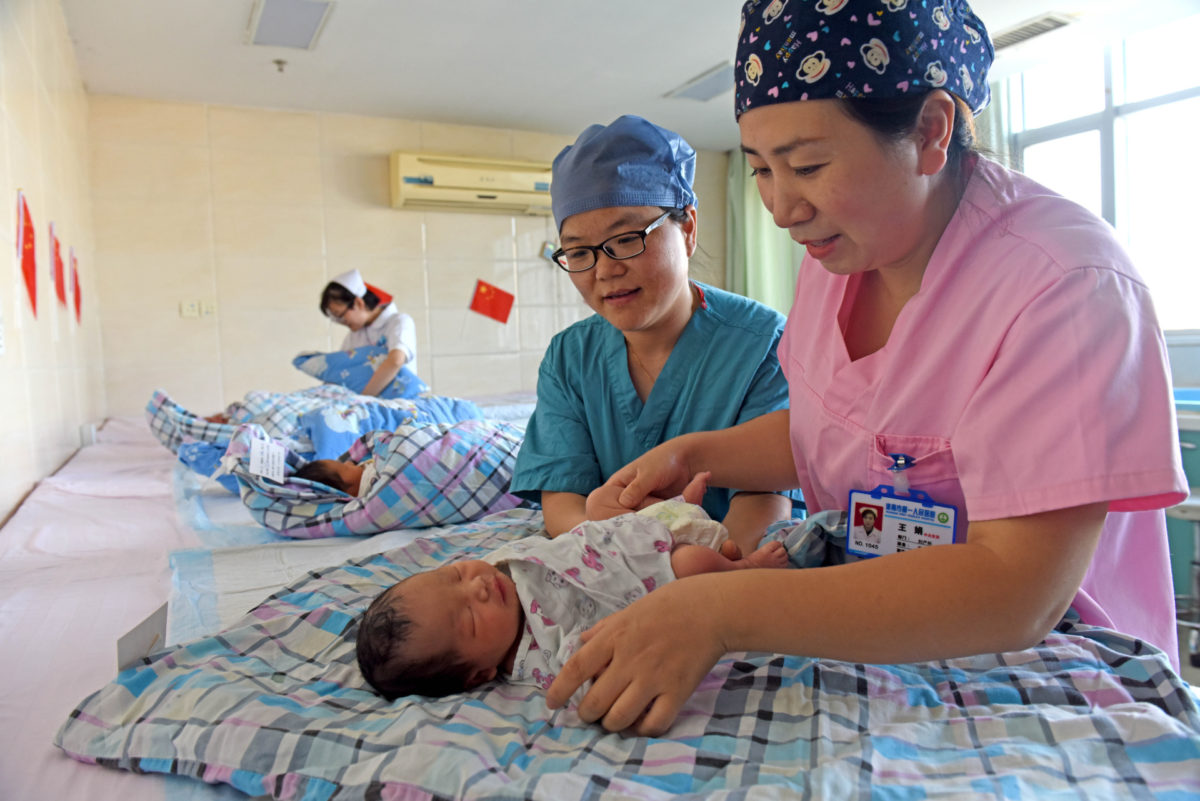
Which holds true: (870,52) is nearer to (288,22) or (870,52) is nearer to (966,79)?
(966,79)

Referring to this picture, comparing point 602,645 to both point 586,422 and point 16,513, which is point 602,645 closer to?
point 586,422

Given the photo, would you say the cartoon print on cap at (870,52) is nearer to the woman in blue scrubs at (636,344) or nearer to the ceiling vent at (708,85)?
the woman in blue scrubs at (636,344)

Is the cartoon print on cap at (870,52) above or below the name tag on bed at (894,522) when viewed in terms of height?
above

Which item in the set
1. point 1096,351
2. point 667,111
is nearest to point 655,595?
point 1096,351

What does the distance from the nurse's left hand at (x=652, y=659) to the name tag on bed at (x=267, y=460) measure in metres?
1.49

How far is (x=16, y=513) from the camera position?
88.7 inches

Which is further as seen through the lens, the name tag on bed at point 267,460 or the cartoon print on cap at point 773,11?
the name tag on bed at point 267,460

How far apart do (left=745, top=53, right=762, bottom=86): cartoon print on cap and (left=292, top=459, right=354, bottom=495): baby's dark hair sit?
1.83 metres

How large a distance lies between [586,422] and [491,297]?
4.55 m

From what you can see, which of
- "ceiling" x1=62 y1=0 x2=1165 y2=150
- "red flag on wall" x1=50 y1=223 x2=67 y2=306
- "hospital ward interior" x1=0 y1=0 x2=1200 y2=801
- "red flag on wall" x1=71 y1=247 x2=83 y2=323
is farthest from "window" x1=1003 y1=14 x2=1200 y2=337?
"red flag on wall" x1=71 y1=247 x2=83 y2=323

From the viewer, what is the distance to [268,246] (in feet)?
17.3

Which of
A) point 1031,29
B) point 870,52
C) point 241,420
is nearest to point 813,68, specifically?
point 870,52

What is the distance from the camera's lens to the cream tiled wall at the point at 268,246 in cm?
492

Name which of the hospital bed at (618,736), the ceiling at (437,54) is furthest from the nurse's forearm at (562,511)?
the ceiling at (437,54)
